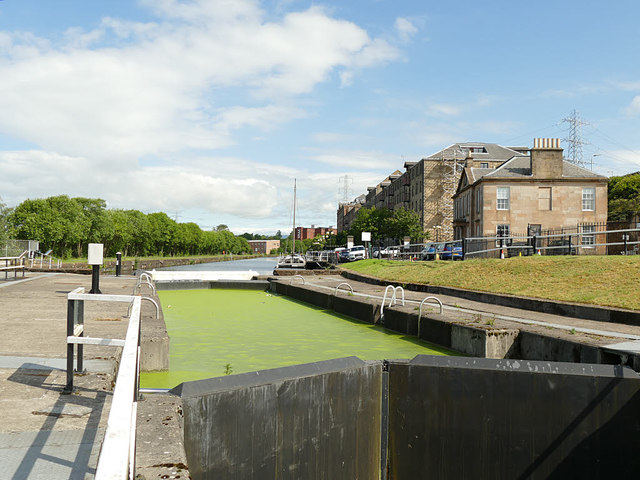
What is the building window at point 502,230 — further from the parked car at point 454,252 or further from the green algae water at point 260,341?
the green algae water at point 260,341

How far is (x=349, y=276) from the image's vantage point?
3088cm

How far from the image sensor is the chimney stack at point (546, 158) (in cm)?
4412

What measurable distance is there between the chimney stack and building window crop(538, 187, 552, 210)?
1.17 metres

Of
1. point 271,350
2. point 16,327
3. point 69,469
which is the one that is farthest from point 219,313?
point 69,469

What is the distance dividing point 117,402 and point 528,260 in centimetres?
1825

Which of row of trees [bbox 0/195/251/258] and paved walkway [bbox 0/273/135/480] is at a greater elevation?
row of trees [bbox 0/195/251/258]

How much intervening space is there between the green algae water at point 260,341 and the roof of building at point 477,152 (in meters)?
58.8

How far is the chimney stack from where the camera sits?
44.1 meters

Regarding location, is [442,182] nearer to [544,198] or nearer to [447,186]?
[447,186]

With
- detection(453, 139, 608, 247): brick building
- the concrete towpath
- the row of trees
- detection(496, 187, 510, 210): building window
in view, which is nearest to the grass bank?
the concrete towpath

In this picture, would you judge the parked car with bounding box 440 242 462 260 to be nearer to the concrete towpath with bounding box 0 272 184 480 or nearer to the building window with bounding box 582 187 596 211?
the building window with bounding box 582 187 596 211

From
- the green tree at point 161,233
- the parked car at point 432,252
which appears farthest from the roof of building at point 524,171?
the green tree at point 161,233

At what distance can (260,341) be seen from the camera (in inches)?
419

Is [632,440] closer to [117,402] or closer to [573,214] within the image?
[117,402]
